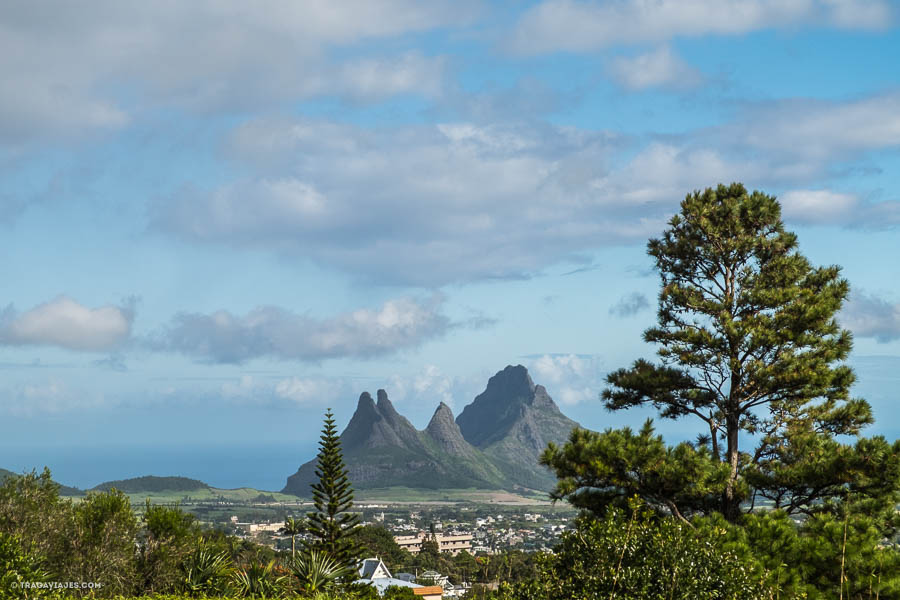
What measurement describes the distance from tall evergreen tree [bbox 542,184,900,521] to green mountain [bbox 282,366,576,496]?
150 m

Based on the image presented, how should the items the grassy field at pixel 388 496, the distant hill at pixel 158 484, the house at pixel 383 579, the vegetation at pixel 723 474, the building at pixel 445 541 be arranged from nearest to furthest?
the vegetation at pixel 723 474
the house at pixel 383 579
the building at pixel 445 541
the grassy field at pixel 388 496
the distant hill at pixel 158 484

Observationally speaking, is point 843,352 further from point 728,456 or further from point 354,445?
point 354,445

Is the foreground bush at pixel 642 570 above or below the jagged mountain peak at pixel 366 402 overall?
below

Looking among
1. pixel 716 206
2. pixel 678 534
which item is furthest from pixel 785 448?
pixel 678 534

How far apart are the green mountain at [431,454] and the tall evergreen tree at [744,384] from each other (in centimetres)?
15011

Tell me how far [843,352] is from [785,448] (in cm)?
190

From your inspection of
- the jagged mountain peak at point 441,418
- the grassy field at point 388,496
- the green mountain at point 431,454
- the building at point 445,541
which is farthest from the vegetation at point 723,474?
the jagged mountain peak at point 441,418

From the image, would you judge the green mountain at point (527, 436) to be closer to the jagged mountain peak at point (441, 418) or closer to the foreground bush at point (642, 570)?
the jagged mountain peak at point (441, 418)

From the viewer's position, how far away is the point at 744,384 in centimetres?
1361

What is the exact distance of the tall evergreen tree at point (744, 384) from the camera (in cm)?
1202

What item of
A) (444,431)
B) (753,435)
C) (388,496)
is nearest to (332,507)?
(753,435)

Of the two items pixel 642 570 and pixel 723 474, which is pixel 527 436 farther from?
pixel 642 570

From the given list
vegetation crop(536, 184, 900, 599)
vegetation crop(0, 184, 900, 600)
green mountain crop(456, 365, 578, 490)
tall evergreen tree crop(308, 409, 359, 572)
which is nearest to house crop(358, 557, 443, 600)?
tall evergreen tree crop(308, 409, 359, 572)

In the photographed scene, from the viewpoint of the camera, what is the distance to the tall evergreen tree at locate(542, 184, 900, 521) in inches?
473
